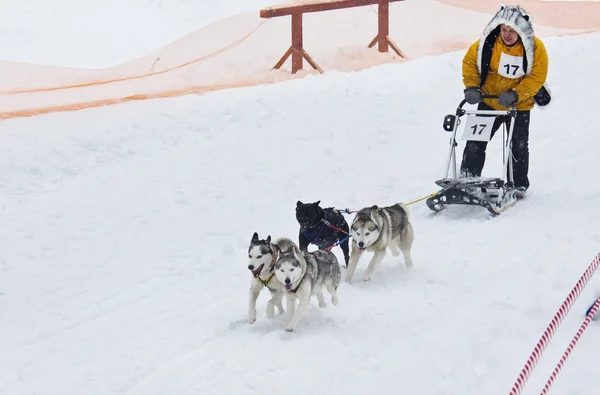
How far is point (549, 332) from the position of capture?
4.13 m

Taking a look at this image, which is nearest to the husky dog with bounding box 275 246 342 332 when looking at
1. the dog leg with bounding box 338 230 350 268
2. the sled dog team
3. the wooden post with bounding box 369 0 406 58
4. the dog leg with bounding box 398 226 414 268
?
the sled dog team

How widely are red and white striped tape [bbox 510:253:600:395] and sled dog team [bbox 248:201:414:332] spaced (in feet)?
4.42

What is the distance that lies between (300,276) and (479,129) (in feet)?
9.77

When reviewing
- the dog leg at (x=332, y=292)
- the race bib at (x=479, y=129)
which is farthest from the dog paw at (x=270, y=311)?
the race bib at (x=479, y=129)

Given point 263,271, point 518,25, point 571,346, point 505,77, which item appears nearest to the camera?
point 571,346

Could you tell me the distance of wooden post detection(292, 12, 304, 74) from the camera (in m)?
11.6

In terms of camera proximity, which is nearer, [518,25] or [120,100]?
[518,25]

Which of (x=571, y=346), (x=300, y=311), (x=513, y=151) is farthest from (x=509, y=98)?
(x=571, y=346)

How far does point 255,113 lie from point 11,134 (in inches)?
113

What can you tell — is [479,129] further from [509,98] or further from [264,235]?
[264,235]

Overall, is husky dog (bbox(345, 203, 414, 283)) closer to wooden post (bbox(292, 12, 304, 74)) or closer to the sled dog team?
the sled dog team

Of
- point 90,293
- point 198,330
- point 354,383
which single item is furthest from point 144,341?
point 354,383

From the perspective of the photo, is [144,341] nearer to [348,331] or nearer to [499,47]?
[348,331]

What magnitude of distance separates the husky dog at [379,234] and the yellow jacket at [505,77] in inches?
68.3
